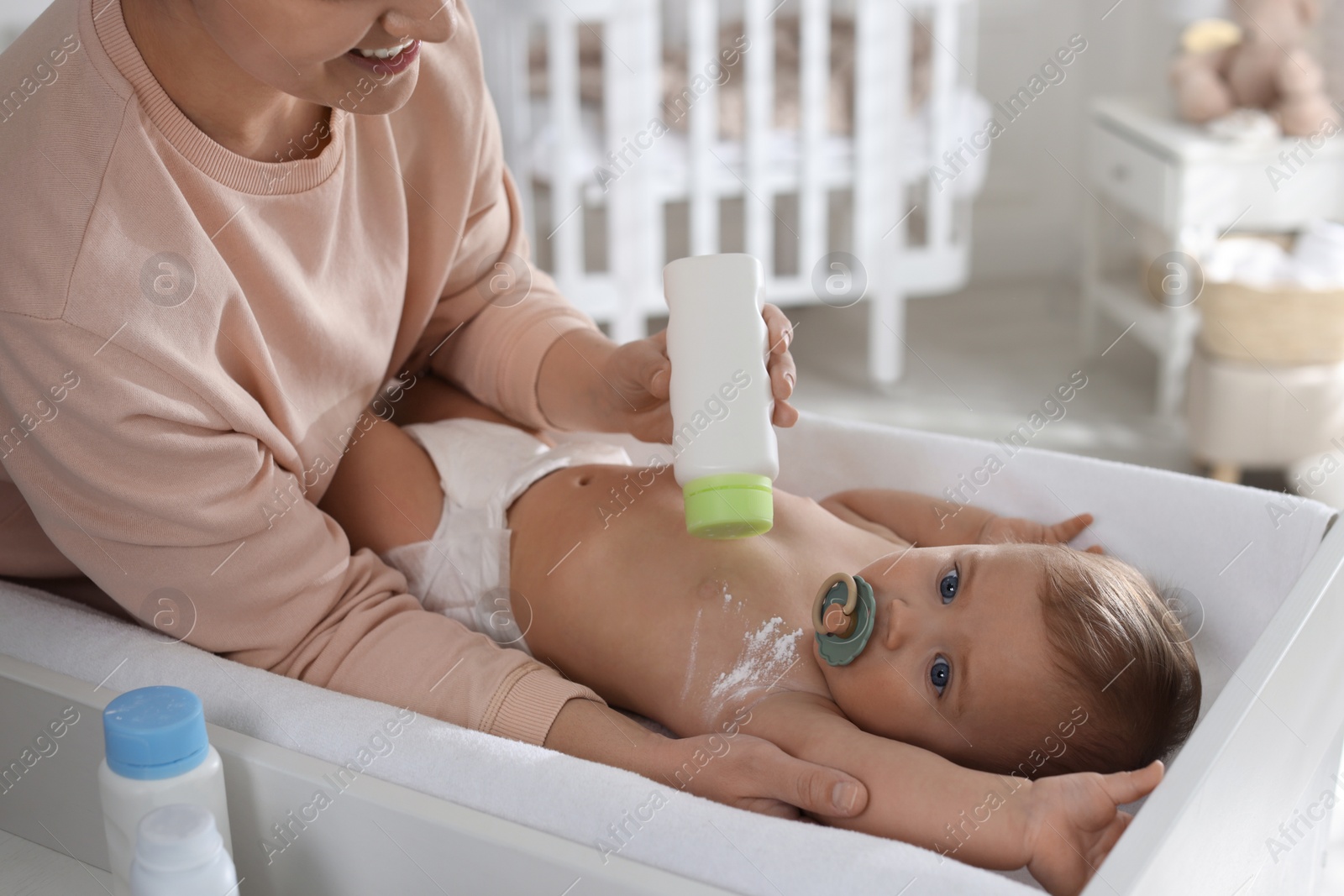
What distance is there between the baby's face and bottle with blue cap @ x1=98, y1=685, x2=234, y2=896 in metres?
0.47

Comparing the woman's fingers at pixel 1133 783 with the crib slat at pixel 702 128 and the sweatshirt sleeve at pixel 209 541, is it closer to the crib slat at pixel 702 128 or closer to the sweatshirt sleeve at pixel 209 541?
the sweatshirt sleeve at pixel 209 541

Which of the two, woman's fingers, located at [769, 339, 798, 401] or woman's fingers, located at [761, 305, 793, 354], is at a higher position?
woman's fingers, located at [761, 305, 793, 354]

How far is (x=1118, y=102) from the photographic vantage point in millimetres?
2939

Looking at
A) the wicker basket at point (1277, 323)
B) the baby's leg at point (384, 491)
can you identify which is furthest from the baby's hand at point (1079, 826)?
the wicker basket at point (1277, 323)

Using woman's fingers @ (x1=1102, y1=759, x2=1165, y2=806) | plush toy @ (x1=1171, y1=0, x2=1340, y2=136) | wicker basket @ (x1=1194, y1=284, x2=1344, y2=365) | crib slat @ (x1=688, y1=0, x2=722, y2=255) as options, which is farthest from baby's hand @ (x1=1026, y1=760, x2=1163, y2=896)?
plush toy @ (x1=1171, y1=0, x2=1340, y2=136)

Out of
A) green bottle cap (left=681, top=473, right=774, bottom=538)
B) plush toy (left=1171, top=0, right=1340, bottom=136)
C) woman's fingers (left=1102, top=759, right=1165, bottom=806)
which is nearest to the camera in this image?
woman's fingers (left=1102, top=759, right=1165, bottom=806)

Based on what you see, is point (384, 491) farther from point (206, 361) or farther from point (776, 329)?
point (776, 329)

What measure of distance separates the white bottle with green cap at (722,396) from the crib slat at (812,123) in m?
1.80

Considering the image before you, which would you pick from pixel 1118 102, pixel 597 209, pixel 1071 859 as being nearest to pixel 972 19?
pixel 1118 102

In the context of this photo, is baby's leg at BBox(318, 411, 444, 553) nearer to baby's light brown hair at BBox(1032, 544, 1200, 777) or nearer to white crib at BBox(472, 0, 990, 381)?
baby's light brown hair at BBox(1032, 544, 1200, 777)

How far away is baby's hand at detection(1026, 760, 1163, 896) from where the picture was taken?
0.73 metres

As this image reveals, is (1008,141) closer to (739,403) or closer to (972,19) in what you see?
(972,19)

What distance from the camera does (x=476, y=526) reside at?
3.64 feet

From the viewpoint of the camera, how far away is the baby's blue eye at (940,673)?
2.96 ft
